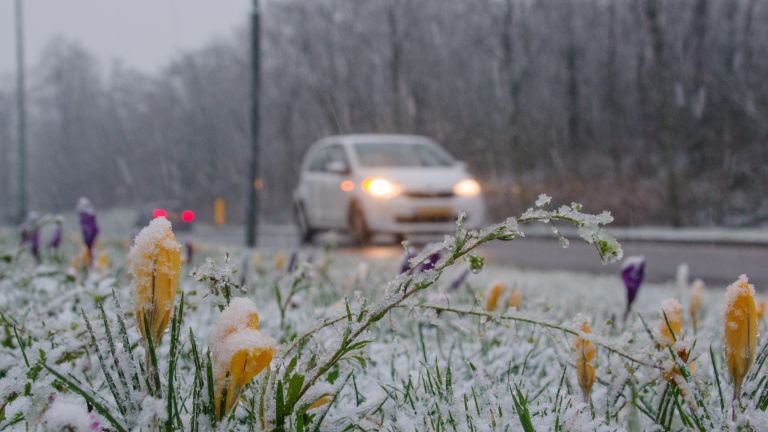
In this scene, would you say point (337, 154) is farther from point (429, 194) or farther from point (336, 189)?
point (429, 194)

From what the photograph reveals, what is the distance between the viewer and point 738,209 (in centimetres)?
1947

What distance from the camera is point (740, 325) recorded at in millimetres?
932

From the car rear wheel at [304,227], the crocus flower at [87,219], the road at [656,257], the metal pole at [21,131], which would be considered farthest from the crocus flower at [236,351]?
the metal pole at [21,131]

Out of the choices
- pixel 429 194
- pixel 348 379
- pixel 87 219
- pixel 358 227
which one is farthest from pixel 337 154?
pixel 348 379

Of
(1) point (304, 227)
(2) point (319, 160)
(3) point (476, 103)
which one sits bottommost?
(1) point (304, 227)

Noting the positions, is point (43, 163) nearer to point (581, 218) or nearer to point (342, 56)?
point (342, 56)

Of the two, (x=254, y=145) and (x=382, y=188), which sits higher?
(x=254, y=145)

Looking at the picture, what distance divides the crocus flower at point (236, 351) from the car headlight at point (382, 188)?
8892 mm

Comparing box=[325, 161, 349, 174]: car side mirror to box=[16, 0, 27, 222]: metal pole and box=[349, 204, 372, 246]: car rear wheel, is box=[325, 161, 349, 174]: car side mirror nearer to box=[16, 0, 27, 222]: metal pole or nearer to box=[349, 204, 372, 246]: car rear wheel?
box=[349, 204, 372, 246]: car rear wheel

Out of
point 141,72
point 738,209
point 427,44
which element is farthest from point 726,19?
point 141,72

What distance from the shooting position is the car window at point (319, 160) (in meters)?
11.6

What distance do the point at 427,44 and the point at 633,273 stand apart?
35.0 m

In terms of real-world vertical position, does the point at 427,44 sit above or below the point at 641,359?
above

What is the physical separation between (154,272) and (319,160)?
36.3 feet
